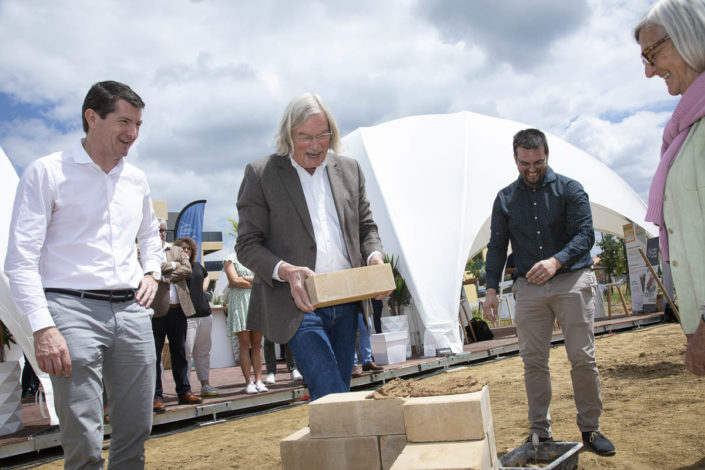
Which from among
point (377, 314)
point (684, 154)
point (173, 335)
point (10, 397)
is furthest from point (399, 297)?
point (684, 154)

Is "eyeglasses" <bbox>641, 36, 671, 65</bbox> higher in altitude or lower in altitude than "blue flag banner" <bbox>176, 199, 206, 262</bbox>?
lower

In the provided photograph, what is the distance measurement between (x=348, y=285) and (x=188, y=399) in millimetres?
3803

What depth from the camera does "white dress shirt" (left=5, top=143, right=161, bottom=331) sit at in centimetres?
193

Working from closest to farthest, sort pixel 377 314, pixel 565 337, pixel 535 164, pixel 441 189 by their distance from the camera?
pixel 565 337 < pixel 535 164 < pixel 377 314 < pixel 441 189

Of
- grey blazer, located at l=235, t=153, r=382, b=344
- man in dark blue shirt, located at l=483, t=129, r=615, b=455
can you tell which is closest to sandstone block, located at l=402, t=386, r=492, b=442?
grey blazer, located at l=235, t=153, r=382, b=344

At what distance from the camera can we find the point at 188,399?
17.5 feet

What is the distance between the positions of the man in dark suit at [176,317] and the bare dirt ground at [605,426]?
583 millimetres

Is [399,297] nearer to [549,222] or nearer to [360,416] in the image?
[549,222]

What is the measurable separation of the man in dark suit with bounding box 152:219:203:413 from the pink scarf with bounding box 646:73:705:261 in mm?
4181

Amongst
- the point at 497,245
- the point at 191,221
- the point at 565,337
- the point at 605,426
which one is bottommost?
the point at 605,426

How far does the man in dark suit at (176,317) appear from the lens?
16.9 ft

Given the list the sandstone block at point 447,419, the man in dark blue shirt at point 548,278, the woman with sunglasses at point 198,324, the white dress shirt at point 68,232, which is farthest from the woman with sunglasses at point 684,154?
the woman with sunglasses at point 198,324

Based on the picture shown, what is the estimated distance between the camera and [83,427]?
193cm

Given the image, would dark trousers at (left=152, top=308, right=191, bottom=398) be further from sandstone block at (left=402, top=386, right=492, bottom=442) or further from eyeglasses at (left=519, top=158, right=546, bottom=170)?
sandstone block at (left=402, top=386, right=492, bottom=442)
